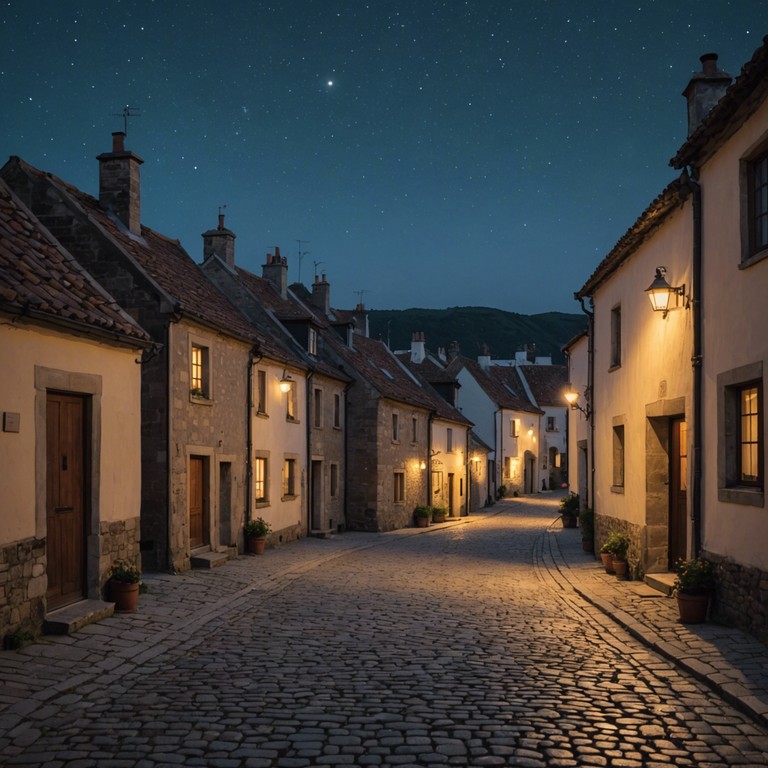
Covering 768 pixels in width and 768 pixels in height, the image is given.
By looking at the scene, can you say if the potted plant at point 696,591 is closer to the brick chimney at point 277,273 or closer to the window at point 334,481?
the window at point 334,481

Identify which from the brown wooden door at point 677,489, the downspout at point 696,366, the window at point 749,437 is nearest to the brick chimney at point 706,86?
the downspout at point 696,366

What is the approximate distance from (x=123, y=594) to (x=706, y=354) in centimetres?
855

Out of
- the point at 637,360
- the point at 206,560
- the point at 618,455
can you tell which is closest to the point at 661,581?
the point at 637,360

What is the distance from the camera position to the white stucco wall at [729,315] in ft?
32.0

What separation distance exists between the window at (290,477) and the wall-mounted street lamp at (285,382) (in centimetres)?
232

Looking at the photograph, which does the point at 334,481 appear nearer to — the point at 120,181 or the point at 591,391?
the point at 591,391

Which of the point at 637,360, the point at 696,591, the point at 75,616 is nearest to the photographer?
the point at 75,616

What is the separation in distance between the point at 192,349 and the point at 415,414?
66.6 feet

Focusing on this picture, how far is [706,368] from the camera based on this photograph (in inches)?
461

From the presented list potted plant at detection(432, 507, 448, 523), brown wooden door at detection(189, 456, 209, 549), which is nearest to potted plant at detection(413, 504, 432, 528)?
potted plant at detection(432, 507, 448, 523)

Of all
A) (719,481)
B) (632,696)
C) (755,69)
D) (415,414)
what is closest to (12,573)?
(632,696)

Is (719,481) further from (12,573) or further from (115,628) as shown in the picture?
(12,573)

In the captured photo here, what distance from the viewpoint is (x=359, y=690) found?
25.7ft

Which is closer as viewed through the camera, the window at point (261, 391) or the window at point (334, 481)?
the window at point (261, 391)
